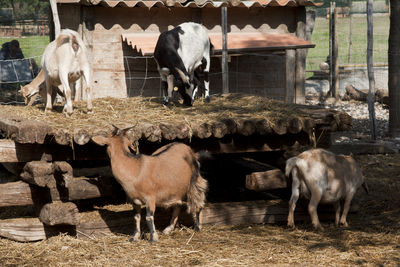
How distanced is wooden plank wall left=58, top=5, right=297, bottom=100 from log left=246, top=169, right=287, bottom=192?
6595 mm

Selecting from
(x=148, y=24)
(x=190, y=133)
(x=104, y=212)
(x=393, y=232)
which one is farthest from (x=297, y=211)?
(x=148, y=24)

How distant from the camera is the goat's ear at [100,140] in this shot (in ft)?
16.9

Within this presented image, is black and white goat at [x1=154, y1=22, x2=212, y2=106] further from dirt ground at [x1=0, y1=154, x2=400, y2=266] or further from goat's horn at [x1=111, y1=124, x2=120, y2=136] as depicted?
dirt ground at [x1=0, y1=154, x2=400, y2=266]

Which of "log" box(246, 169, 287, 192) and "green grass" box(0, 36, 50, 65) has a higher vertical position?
"green grass" box(0, 36, 50, 65)

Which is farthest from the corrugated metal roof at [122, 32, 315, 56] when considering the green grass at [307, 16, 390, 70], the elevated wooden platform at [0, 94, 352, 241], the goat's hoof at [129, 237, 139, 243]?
the green grass at [307, 16, 390, 70]

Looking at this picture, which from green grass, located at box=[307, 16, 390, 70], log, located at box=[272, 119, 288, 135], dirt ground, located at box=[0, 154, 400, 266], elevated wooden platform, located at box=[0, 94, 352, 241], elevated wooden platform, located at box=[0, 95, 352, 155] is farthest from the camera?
Result: green grass, located at box=[307, 16, 390, 70]

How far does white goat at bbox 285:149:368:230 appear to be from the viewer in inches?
220

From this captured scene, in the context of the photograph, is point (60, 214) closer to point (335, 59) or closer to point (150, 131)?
point (150, 131)

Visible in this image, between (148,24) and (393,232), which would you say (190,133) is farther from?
(148,24)

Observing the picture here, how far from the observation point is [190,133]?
227 inches

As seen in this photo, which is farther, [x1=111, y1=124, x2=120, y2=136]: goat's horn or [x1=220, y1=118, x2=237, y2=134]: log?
[x1=220, y1=118, x2=237, y2=134]: log

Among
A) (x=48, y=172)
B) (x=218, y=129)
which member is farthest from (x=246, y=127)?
(x=48, y=172)

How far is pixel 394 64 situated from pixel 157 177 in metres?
6.53

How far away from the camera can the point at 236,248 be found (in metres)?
5.11
